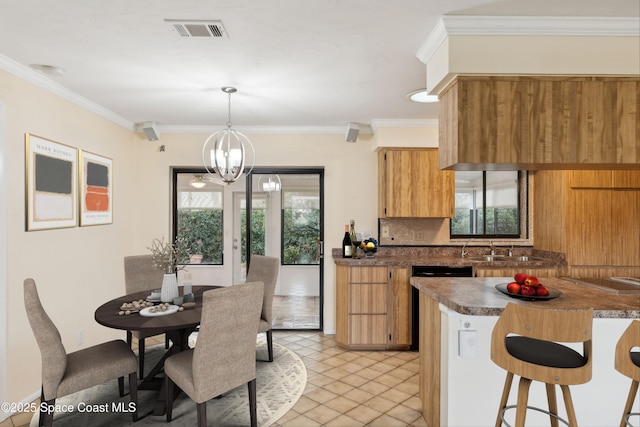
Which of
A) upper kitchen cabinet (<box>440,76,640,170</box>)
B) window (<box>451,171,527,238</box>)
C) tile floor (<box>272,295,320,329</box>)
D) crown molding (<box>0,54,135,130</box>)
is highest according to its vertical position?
crown molding (<box>0,54,135,130</box>)

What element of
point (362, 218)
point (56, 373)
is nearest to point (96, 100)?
point (56, 373)

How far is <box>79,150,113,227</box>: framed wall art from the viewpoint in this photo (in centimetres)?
352

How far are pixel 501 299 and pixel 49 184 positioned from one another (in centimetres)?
349

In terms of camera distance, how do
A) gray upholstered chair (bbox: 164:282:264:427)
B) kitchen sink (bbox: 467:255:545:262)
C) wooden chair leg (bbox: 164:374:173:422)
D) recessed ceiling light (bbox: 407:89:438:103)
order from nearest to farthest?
gray upholstered chair (bbox: 164:282:264:427) → wooden chair leg (bbox: 164:374:173:422) → recessed ceiling light (bbox: 407:89:438:103) → kitchen sink (bbox: 467:255:545:262)

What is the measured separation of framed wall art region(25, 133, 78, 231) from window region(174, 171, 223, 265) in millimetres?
1431

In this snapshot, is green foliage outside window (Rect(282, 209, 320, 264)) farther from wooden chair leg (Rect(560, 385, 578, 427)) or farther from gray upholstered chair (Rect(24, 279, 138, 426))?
wooden chair leg (Rect(560, 385, 578, 427))

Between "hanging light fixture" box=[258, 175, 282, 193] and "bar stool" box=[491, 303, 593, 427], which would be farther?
"hanging light fixture" box=[258, 175, 282, 193]

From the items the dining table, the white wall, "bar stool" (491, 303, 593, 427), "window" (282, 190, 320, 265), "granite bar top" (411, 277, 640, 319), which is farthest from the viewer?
"window" (282, 190, 320, 265)

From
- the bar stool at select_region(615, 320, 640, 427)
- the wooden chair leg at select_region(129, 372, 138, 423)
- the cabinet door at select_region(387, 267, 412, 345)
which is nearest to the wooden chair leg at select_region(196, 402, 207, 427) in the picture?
the wooden chair leg at select_region(129, 372, 138, 423)

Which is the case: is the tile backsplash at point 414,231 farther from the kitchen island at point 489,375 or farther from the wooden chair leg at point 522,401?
the wooden chair leg at point 522,401

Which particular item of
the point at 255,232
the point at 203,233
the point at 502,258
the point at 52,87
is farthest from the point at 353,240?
the point at 52,87

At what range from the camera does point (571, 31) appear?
2121 mm

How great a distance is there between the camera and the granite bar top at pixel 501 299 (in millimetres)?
1969

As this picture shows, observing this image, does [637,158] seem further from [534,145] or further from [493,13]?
[493,13]
